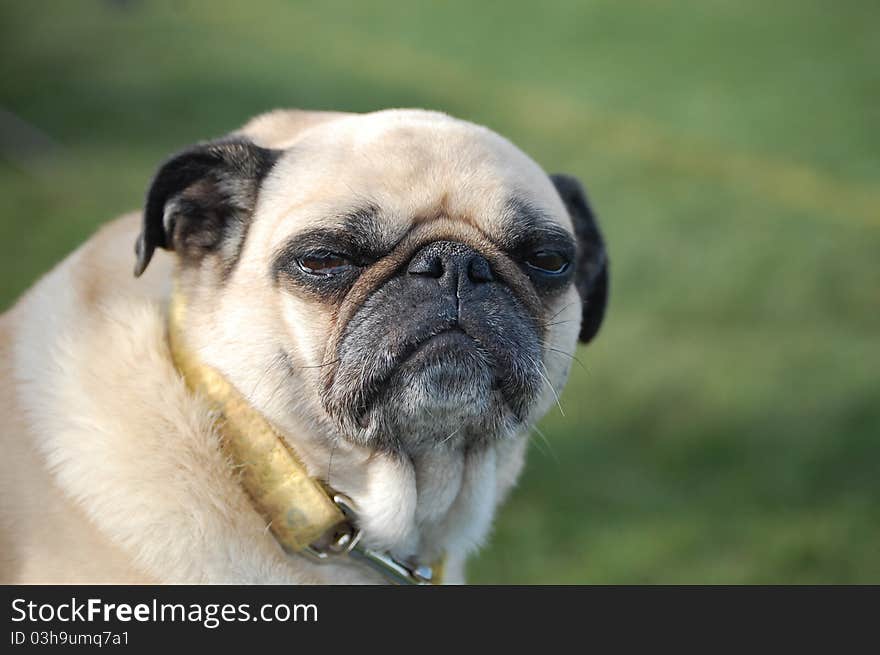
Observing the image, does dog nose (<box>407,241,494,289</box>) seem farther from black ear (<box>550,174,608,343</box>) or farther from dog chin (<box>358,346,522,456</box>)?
black ear (<box>550,174,608,343</box>)

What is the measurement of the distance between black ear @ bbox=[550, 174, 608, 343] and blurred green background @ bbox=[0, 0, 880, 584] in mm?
2046

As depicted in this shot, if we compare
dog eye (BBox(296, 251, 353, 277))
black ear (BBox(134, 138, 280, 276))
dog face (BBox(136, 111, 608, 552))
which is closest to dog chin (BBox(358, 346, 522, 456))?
dog face (BBox(136, 111, 608, 552))

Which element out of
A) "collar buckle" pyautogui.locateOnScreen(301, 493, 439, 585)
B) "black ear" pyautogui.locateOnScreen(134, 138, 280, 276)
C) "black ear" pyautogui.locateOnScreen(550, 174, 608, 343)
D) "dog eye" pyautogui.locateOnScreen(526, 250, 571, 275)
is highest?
"black ear" pyautogui.locateOnScreen(550, 174, 608, 343)

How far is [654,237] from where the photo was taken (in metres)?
8.84

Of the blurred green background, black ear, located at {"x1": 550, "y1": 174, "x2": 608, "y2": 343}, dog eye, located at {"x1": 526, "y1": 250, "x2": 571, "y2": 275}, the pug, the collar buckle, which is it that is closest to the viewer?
the pug

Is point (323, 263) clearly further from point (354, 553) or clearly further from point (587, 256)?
point (587, 256)

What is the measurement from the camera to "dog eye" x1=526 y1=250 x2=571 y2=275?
10.2 ft

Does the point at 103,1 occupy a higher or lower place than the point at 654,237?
higher

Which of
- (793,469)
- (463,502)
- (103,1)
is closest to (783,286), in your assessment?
(793,469)

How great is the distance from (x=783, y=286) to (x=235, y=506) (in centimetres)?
613

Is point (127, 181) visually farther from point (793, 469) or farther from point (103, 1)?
point (793, 469)

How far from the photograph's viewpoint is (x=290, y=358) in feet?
9.54

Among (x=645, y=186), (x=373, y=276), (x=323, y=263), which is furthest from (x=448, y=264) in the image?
(x=645, y=186)

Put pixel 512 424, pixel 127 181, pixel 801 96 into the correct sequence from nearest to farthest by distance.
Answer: pixel 512 424 < pixel 801 96 < pixel 127 181
